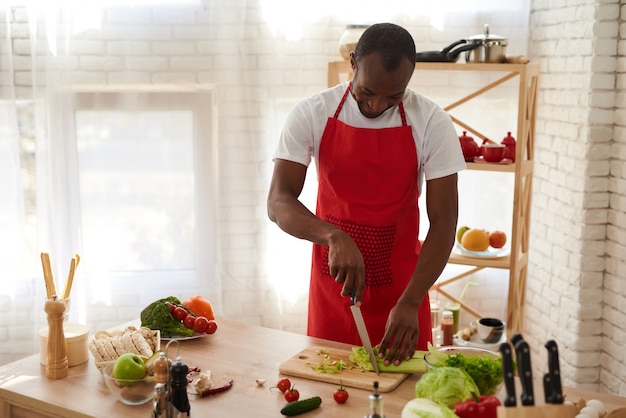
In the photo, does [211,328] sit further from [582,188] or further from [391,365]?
[582,188]

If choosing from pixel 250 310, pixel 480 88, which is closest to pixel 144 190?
pixel 250 310

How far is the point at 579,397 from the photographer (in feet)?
6.85

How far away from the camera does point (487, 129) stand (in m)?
4.34

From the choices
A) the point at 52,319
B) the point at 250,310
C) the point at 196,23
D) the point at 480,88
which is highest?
the point at 196,23

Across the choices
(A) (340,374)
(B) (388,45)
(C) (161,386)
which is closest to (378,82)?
(B) (388,45)

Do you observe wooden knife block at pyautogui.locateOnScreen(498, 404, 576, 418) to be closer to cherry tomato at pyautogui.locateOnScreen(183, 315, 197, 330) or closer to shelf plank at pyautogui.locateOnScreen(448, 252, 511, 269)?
cherry tomato at pyautogui.locateOnScreen(183, 315, 197, 330)

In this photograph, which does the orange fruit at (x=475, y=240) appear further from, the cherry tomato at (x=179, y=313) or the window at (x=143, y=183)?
the cherry tomato at (x=179, y=313)

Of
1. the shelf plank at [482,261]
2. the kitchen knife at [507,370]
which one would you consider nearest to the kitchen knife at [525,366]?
the kitchen knife at [507,370]

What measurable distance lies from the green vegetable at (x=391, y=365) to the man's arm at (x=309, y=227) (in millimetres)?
208

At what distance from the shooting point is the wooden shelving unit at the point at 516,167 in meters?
3.80

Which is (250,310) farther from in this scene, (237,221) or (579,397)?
(579,397)

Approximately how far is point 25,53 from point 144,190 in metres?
0.94

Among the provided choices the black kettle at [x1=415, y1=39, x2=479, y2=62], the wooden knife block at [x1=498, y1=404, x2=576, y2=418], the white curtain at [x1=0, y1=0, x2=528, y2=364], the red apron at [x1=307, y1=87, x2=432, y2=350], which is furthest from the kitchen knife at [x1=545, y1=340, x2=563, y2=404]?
the white curtain at [x1=0, y1=0, x2=528, y2=364]

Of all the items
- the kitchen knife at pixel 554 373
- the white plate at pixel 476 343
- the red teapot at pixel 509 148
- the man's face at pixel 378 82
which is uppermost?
the man's face at pixel 378 82
